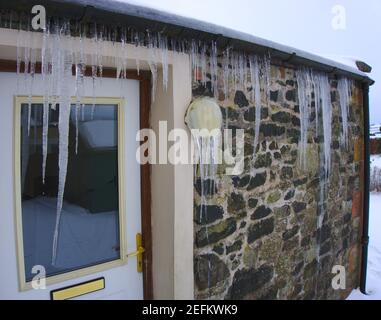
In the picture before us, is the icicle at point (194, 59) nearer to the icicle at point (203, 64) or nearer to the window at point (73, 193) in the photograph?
the icicle at point (203, 64)

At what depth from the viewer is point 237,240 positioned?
2418 mm

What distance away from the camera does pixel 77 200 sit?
6.54 feet

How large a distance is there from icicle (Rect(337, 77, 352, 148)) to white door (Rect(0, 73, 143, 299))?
2.33 meters

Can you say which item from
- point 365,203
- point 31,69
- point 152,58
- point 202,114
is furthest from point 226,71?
point 365,203

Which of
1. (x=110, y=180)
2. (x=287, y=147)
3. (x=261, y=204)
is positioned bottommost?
(x=261, y=204)

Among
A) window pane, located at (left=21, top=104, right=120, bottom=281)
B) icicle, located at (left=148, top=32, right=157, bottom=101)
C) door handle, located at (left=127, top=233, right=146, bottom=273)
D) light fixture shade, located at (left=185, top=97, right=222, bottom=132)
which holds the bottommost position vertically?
door handle, located at (left=127, top=233, right=146, bottom=273)

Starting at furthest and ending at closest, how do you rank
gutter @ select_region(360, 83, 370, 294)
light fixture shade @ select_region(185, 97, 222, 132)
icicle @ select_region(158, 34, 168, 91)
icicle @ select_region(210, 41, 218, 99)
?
gutter @ select_region(360, 83, 370, 294) < icicle @ select_region(210, 41, 218, 99) < light fixture shade @ select_region(185, 97, 222, 132) < icicle @ select_region(158, 34, 168, 91)

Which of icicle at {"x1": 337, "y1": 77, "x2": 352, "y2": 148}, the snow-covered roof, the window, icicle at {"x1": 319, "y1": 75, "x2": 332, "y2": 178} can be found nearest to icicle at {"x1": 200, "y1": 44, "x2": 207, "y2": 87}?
A: the snow-covered roof

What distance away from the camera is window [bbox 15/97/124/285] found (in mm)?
1813

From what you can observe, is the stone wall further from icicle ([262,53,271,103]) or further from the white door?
the white door

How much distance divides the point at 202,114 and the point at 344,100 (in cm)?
218

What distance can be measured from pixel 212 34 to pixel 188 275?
1471 millimetres
